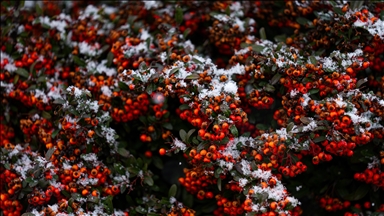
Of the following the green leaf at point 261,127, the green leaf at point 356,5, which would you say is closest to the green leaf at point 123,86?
the green leaf at point 261,127

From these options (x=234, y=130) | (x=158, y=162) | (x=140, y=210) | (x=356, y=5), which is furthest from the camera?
(x=158, y=162)

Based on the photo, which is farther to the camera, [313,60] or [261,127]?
[261,127]

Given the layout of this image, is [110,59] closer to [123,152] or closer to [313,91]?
[123,152]

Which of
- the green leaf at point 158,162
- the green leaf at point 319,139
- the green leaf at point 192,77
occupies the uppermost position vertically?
the green leaf at point 192,77

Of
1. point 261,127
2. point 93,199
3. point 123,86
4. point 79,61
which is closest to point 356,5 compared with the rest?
point 261,127

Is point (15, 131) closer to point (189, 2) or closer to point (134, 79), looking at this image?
point (134, 79)

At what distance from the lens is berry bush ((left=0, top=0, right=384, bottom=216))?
7.50 feet

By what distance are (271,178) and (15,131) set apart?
1.68 meters

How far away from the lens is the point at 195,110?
90.5 inches

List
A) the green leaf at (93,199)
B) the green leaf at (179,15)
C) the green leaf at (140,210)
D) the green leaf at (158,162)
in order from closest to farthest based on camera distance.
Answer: the green leaf at (93,199) → the green leaf at (140,210) → the green leaf at (158,162) → the green leaf at (179,15)

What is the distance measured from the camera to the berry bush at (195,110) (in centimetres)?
229

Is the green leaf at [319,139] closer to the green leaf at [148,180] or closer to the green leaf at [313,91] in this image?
the green leaf at [313,91]

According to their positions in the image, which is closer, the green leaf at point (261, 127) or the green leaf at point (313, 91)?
the green leaf at point (313, 91)

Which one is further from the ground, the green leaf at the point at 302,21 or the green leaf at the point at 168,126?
the green leaf at the point at 302,21
